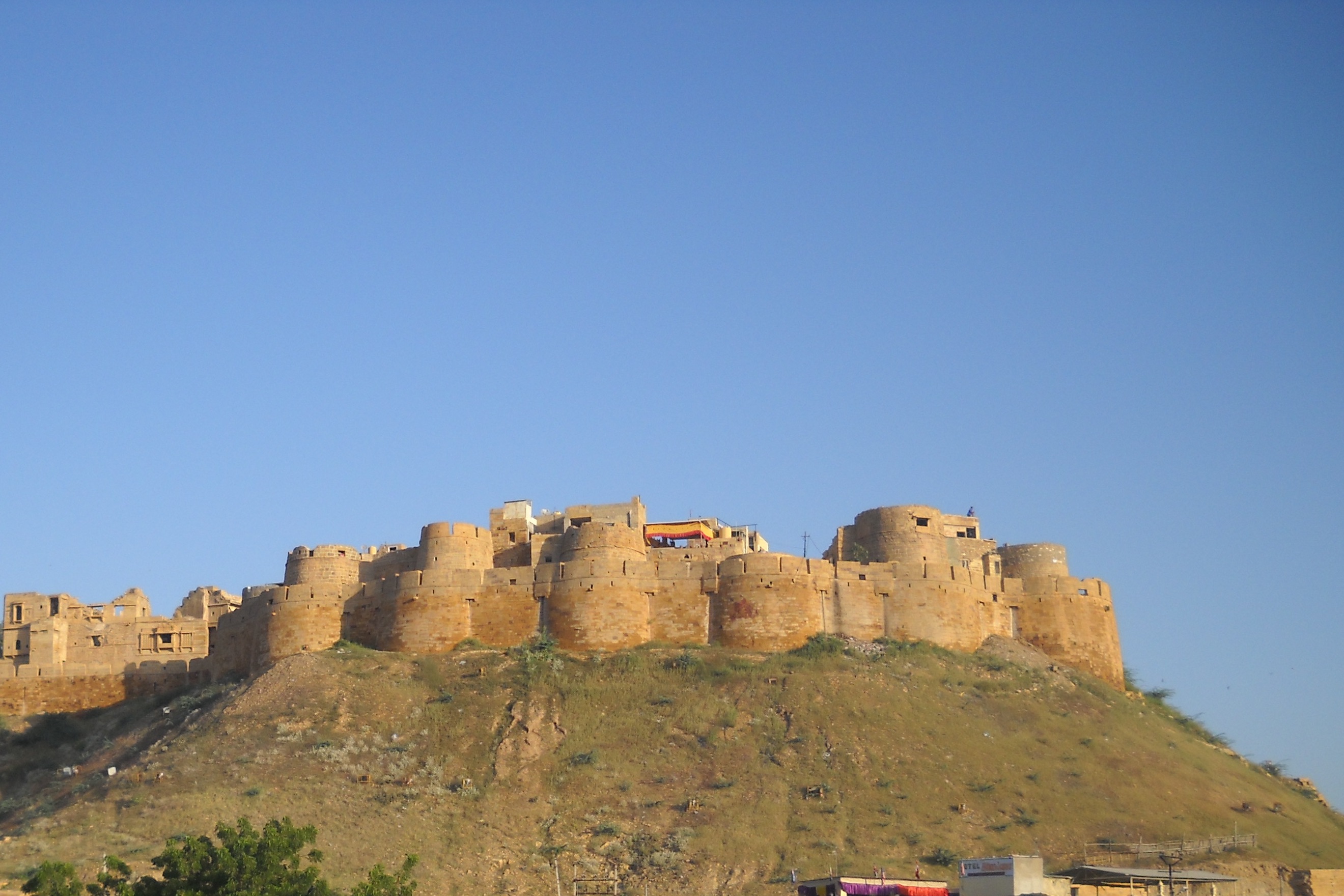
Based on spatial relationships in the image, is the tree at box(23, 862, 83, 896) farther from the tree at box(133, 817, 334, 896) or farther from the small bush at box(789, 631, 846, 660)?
the small bush at box(789, 631, 846, 660)

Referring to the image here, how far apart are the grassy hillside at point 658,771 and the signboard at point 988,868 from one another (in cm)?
613

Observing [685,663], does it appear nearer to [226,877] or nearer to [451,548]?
[451,548]

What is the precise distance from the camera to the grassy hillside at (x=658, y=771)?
4572 centimetres

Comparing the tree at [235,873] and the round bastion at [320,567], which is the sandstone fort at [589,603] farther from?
the tree at [235,873]

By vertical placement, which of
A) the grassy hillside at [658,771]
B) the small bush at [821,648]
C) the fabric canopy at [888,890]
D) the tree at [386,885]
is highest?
the small bush at [821,648]

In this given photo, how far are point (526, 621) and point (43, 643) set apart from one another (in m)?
17.4

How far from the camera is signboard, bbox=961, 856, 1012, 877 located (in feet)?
125

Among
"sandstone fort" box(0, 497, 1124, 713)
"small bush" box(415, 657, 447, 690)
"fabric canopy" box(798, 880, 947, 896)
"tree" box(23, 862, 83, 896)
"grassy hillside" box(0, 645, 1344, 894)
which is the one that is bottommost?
"fabric canopy" box(798, 880, 947, 896)

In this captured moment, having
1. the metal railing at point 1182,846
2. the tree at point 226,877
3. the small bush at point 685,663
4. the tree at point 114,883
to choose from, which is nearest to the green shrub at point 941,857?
the metal railing at point 1182,846

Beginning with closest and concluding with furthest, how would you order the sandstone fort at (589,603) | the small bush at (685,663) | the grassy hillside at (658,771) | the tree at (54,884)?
the tree at (54,884) < the grassy hillside at (658,771) < the small bush at (685,663) < the sandstone fort at (589,603)

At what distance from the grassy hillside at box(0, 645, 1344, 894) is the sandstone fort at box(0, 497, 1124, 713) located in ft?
4.69

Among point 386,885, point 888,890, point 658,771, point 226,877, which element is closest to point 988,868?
point 888,890

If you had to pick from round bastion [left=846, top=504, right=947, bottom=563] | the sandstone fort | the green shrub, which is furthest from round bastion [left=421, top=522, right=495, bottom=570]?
the green shrub

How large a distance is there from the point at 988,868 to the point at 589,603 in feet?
67.3
